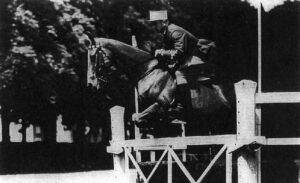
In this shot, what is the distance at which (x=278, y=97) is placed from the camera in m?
7.26

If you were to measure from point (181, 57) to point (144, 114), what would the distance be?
107cm

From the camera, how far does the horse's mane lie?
388 inches

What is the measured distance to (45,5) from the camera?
2003 centimetres

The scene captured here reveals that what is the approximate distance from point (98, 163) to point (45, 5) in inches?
382

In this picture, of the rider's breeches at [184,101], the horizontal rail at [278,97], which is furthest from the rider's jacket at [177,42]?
the horizontal rail at [278,97]

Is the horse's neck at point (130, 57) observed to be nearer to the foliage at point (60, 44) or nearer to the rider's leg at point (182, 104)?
the rider's leg at point (182, 104)

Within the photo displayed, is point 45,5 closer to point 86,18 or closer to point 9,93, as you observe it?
point 86,18

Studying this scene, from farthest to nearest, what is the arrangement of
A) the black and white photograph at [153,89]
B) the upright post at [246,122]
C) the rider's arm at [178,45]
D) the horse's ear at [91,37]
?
1. the horse's ear at [91,37]
2. the rider's arm at [178,45]
3. the black and white photograph at [153,89]
4. the upright post at [246,122]

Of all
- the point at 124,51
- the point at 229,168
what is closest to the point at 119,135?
the point at 124,51

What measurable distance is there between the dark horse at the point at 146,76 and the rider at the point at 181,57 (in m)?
0.12

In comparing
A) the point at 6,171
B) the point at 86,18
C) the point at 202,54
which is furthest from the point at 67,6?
the point at 202,54

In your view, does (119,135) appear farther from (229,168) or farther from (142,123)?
(229,168)

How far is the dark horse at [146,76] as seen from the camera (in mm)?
9773

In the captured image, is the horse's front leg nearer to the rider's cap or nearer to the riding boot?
the riding boot
